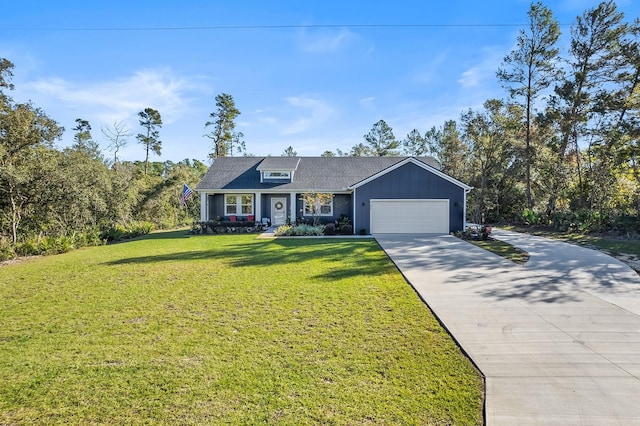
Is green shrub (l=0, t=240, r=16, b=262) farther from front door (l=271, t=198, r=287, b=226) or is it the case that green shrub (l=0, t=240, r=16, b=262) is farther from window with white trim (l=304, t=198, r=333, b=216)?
window with white trim (l=304, t=198, r=333, b=216)

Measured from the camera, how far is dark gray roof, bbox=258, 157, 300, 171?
19697 millimetres

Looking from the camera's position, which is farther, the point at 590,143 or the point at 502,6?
the point at 590,143

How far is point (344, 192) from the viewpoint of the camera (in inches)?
747

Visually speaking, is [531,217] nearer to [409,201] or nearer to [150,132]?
[409,201]

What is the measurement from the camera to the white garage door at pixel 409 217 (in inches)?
660

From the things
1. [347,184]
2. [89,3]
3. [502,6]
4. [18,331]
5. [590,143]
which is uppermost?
[502,6]

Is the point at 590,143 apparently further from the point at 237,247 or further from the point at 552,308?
the point at 237,247

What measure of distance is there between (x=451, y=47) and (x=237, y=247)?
13.1 metres

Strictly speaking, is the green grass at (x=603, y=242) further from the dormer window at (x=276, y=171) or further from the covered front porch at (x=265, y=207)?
the dormer window at (x=276, y=171)

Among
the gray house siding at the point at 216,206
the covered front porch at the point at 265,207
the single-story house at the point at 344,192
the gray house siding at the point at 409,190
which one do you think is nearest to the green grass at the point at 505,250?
the gray house siding at the point at 409,190

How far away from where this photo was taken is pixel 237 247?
1242cm

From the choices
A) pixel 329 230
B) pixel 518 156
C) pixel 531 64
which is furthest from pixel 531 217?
pixel 329 230

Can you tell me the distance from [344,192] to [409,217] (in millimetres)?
4246

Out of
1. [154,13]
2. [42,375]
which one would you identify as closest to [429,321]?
[42,375]
